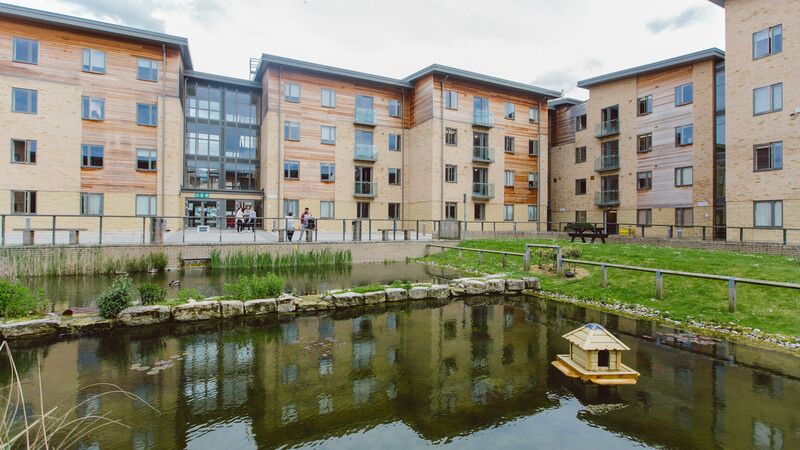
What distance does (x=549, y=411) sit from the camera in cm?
541

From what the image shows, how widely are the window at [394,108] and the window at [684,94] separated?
21.6 m

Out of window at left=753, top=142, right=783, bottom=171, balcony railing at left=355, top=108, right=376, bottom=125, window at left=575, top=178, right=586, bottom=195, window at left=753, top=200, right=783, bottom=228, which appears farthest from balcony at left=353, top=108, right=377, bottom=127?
window at left=753, top=200, right=783, bottom=228

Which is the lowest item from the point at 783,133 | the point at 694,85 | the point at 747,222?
the point at 747,222

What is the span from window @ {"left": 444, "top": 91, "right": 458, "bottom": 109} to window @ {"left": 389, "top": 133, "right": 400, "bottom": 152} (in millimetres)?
5141

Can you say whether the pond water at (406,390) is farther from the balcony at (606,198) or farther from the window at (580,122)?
the window at (580,122)

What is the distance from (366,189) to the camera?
35938 mm

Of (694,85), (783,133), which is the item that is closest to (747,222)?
(783,133)

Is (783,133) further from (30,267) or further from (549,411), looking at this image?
(30,267)

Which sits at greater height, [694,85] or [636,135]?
[694,85]

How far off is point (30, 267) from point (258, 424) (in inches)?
630

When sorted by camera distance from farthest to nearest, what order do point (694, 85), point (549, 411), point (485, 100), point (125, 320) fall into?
point (485, 100) → point (694, 85) → point (125, 320) → point (549, 411)

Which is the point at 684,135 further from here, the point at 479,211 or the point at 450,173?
the point at 450,173

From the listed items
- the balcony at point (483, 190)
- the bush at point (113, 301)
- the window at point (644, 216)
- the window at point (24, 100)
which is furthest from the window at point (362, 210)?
the bush at point (113, 301)

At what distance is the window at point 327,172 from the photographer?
34.4 m
